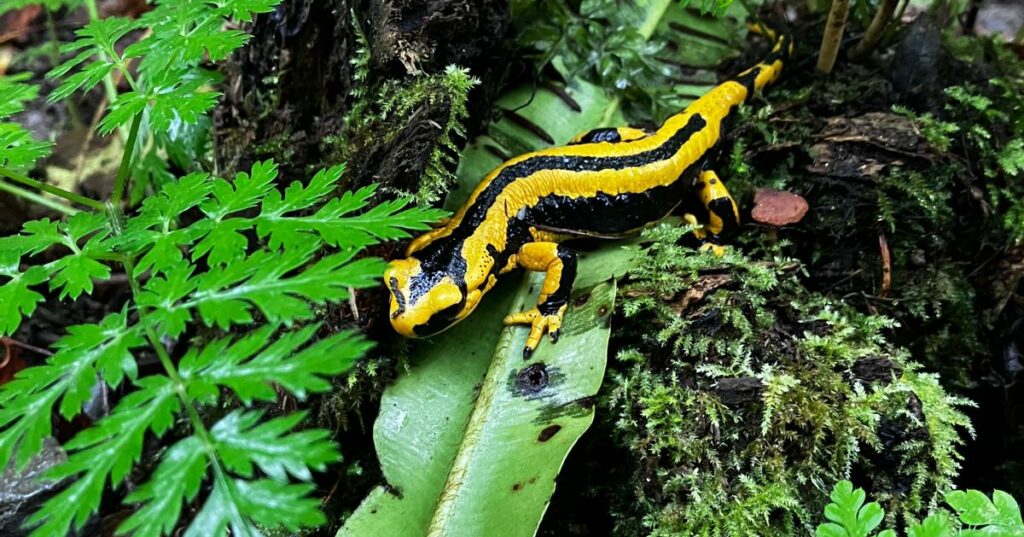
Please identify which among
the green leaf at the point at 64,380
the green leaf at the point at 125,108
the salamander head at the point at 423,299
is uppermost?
the green leaf at the point at 125,108

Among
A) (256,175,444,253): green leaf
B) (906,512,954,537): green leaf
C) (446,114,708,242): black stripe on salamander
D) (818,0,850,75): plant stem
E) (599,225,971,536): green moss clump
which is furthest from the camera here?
(818,0,850,75): plant stem

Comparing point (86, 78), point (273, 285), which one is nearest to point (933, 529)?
point (273, 285)

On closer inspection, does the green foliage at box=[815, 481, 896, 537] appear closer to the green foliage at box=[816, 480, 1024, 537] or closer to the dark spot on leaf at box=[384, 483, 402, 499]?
the green foliage at box=[816, 480, 1024, 537]

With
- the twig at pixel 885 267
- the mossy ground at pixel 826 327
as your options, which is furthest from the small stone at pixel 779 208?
the twig at pixel 885 267

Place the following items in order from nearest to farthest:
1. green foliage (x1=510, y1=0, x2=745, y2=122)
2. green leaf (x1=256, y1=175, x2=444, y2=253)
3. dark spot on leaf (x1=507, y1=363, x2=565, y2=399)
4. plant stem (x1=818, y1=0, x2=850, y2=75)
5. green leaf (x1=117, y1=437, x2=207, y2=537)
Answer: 1. green leaf (x1=117, y1=437, x2=207, y2=537)
2. green leaf (x1=256, y1=175, x2=444, y2=253)
3. dark spot on leaf (x1=507, y1=363, x2=565, y2=399)
4. plant stem (x1=818, y1=0, x2=850, y2=75)
5. green foliage (x1=510, y1=0, x2=745, y2=122)

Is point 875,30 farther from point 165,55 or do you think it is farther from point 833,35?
point 165,55

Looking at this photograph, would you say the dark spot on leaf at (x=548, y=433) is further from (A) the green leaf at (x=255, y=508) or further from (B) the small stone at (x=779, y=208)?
(B) the small stone at (x=779, y=208)

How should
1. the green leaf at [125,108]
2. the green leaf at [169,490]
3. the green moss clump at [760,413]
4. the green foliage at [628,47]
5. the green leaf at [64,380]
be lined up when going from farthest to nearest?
the green foliage at [628,47]
the green moss clump at [760,413]
the green leaf at [125,108]
the green leaf at [64,380]
the green leaf at [169,490]

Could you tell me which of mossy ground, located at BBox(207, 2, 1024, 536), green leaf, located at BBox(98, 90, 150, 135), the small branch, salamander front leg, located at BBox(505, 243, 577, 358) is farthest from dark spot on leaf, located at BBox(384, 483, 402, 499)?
the small branch
